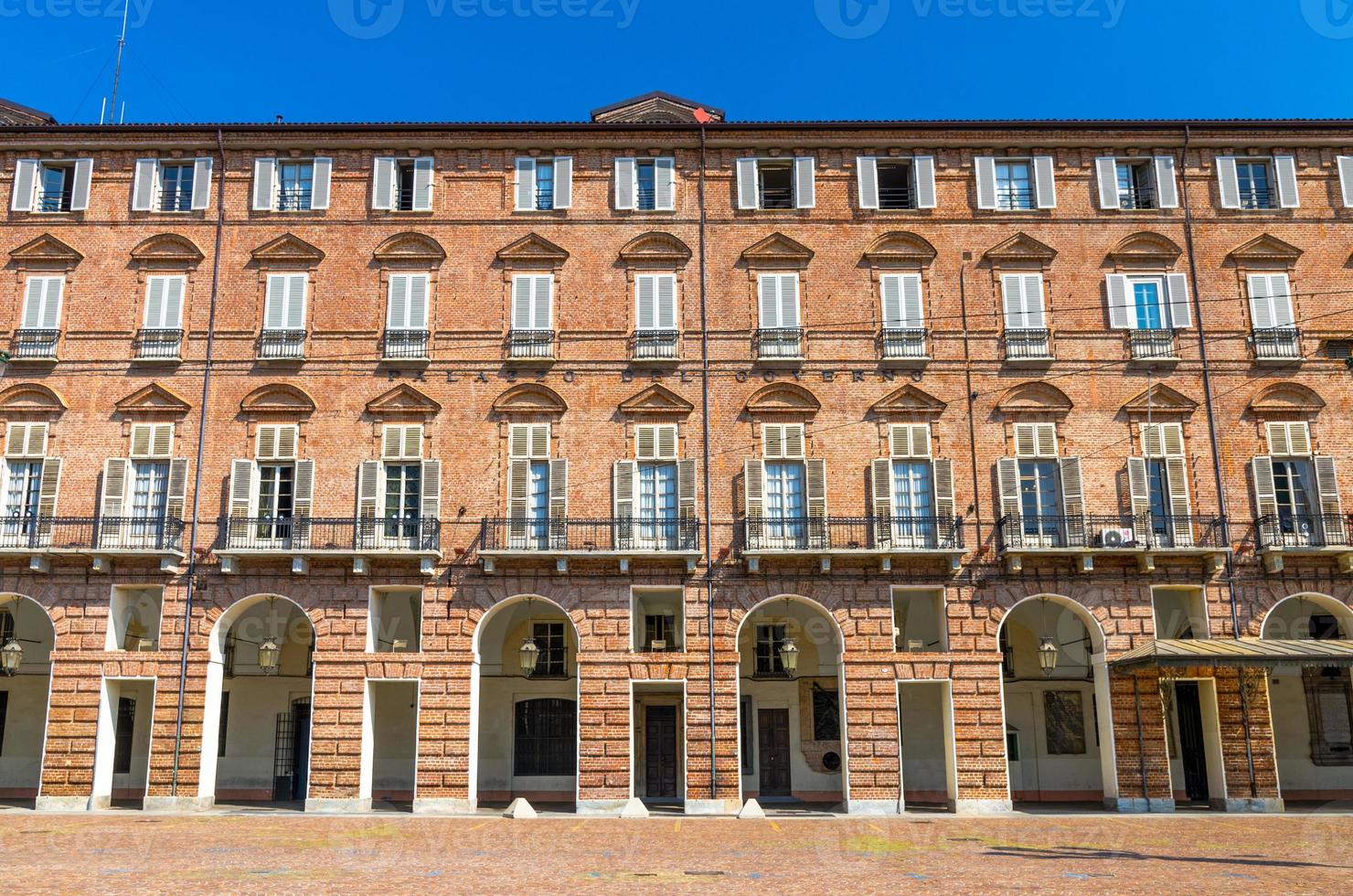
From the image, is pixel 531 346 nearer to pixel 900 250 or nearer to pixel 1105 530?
pixel 900 250

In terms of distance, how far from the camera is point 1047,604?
32.7 meters

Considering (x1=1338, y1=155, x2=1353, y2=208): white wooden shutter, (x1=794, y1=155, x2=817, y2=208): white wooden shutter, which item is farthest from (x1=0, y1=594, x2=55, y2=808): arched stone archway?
(x1=1338, y1=155, x2=1353, y2=208): white wooden shutter

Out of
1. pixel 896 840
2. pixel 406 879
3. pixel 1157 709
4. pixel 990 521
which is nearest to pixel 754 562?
pixel 990 521

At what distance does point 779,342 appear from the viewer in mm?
30938

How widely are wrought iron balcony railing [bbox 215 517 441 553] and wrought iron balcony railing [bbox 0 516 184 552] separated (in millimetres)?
1307

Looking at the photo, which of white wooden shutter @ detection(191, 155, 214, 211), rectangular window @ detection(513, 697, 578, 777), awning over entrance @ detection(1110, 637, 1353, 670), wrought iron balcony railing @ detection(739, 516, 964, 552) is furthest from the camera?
rectangular window @ detection(513, 697, 578, 777)

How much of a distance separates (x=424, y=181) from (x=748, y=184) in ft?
28.9

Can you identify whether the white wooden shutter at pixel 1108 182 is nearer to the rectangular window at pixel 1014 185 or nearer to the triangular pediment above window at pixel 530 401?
the rectangular window at pixel 1014 185

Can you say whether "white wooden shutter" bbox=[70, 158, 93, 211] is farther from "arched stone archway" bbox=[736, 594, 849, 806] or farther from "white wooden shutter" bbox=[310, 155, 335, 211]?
"arched stone archway" bbox=[736, 594, 849, 806]

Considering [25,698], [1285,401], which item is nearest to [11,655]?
[25,698]

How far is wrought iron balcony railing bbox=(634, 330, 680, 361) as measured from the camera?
3088cm

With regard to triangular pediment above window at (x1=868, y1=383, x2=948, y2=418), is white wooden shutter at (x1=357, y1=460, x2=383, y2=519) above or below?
below

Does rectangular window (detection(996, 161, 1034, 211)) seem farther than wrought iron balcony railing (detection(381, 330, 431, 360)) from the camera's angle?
Yes

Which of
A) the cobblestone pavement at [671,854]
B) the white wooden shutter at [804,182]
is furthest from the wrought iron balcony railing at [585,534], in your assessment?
the white wooden shutter at [804,182]
